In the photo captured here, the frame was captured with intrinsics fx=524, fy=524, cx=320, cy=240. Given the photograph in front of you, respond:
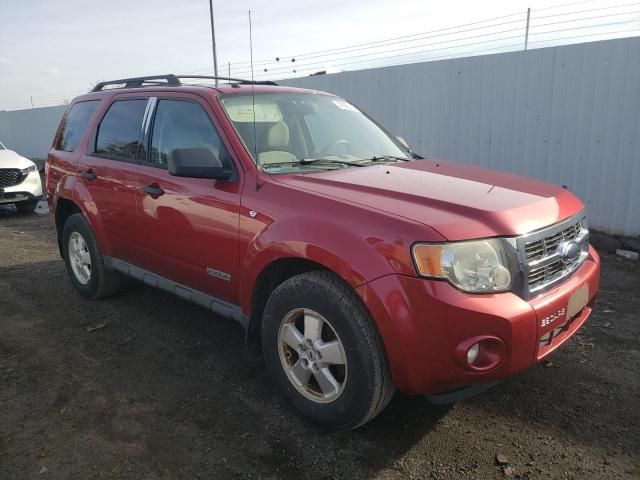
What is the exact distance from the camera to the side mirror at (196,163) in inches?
121

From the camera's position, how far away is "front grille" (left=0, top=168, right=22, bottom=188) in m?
9.56

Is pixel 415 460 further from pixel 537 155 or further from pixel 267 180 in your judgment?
pixel 537 155

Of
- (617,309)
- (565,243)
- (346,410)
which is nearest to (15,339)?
(346,410)

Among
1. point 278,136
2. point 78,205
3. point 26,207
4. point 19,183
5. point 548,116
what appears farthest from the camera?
point 26,207

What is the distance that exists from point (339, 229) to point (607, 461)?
5.69ft

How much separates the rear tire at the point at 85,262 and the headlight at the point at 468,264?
10.8 feet

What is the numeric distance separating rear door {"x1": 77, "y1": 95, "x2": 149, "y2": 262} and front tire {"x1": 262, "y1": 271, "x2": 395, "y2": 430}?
1.73 m

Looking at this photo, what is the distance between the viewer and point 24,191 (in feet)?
32.3

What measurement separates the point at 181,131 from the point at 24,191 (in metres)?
7.66

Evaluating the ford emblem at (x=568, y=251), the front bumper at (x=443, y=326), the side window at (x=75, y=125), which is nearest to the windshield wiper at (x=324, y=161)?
the front bumper at (x=443, y=326)

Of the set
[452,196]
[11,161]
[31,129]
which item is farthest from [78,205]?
[31,129]

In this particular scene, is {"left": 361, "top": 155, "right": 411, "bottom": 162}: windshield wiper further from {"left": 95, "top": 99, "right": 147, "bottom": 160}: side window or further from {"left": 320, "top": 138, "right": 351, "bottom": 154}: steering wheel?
{"left": 95, "top": 99, "right": 147, "bottom": 160}: side window

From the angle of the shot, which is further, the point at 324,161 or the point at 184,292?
the point at 184,292

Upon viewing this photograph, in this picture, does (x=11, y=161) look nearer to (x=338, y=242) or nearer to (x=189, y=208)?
(x=189, y=208)
